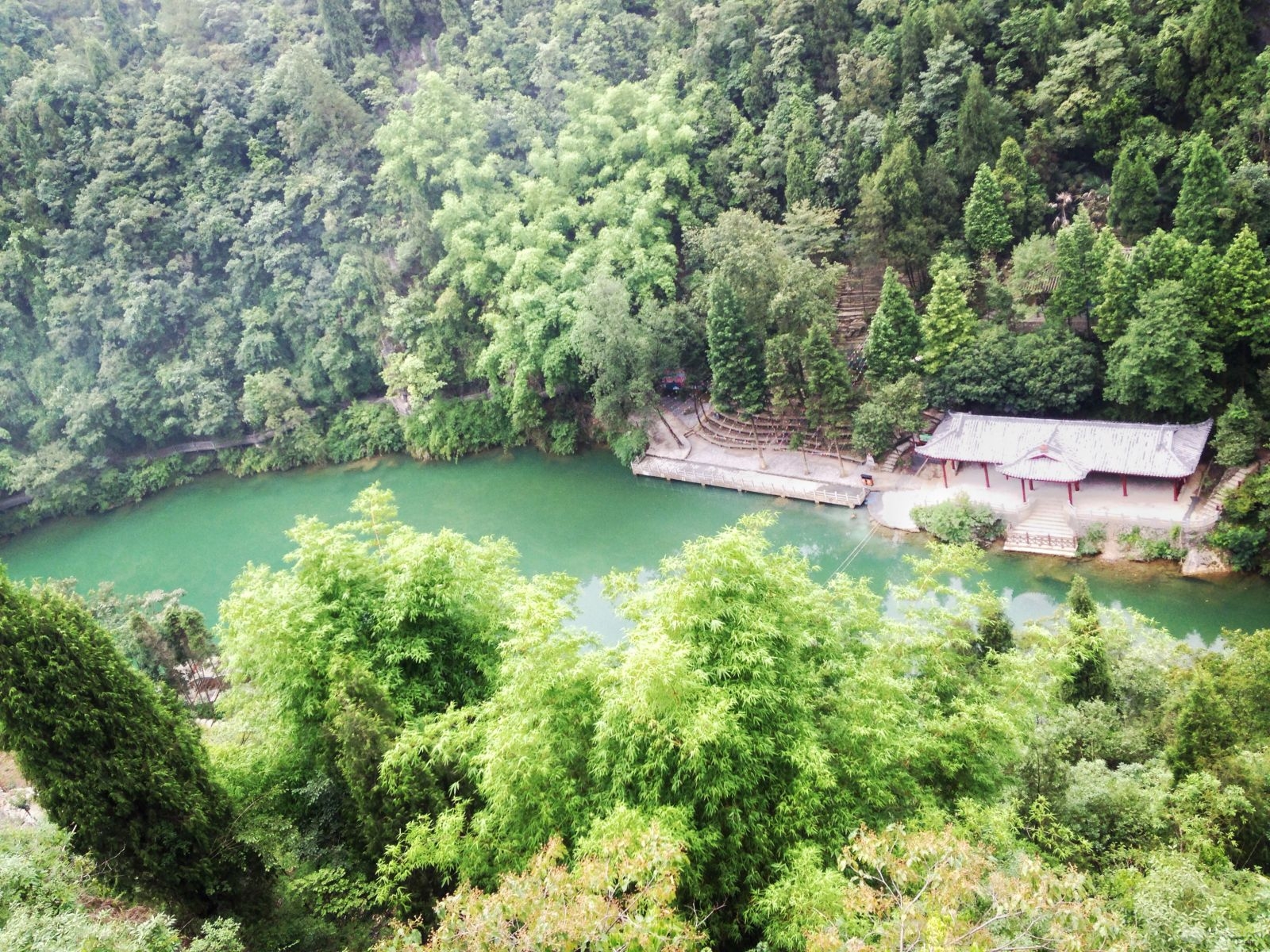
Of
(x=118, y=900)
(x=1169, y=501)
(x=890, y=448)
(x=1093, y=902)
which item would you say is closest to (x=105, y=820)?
(x=118, y=900)

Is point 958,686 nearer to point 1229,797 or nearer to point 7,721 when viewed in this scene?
point 1229,797

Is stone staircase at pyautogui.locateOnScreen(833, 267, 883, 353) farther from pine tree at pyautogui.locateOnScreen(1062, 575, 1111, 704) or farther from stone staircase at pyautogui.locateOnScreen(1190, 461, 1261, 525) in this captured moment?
pine tree at pyautogui.locateOnScreen(1062, 575, 1111, 704)

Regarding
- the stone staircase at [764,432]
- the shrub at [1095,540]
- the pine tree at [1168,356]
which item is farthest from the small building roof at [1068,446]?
the stone staircase at [764,432]

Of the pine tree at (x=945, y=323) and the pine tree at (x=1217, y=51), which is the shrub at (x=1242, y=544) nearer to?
the pine tree at (x=945, y=323)

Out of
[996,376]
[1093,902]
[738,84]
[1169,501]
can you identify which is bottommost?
[1169,501]

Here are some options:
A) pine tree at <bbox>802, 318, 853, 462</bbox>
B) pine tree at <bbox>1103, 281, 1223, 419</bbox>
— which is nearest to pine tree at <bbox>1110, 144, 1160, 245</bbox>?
pine tree at <bbox>1103, 281, 1223, 419</bbox>

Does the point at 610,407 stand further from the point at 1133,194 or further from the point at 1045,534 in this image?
the point at 1133,194
